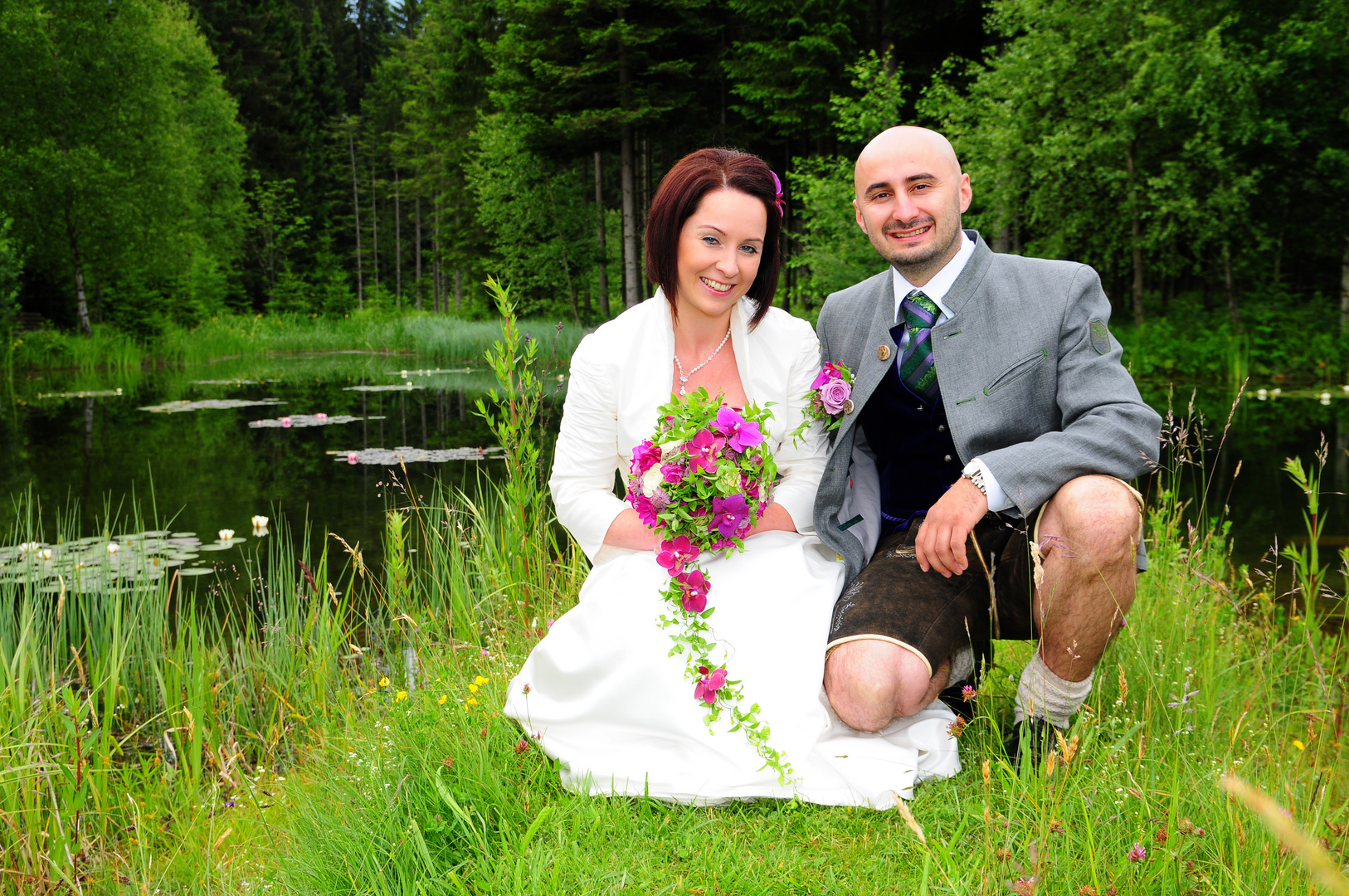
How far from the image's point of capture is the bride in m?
2.27

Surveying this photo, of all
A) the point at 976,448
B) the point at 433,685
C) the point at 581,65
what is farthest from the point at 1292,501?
the point at 581,65

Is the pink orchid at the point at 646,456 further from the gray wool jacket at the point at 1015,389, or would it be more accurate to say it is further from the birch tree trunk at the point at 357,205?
the birch tree trunk at the point at 357,205

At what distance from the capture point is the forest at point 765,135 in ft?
46.3

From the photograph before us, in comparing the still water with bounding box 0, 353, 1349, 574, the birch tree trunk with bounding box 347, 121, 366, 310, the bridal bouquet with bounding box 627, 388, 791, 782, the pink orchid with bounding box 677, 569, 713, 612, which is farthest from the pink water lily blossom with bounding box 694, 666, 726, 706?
the birch tree trunk with bounding box 347, 121, 366, 310

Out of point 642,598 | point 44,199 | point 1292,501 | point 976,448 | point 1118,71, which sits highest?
point 1118,71

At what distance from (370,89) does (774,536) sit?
39254 mm

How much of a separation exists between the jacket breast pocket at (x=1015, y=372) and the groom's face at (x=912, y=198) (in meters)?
0.38

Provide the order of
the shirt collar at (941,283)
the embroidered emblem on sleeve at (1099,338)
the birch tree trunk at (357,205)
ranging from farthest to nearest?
the birch tree trunk at (357,205) → the shirt collar at (941,283) → the embroidered emblem on sleeve at (1099,338)

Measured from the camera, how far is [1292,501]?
682 centimetres

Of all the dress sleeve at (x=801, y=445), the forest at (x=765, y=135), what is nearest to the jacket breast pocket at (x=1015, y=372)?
the dress sleeve at (x=801, y=445)

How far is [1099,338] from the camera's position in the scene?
2.43m

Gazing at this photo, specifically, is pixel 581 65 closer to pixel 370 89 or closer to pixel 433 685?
pixel 433 685

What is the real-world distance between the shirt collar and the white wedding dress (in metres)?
0.37

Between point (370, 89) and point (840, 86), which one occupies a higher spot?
point (370, 89)
